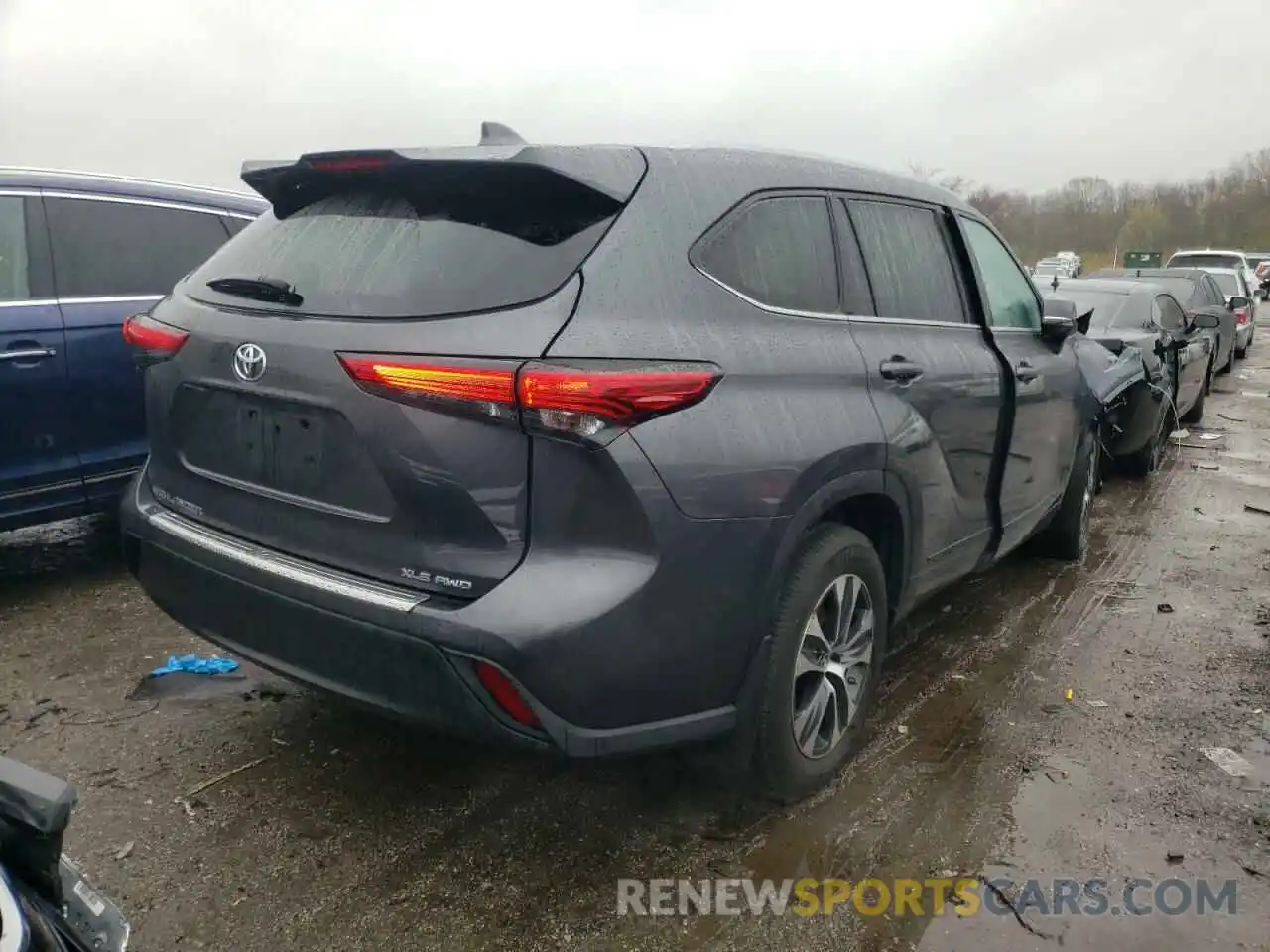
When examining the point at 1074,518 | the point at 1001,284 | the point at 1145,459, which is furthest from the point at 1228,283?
the point at 1001,284

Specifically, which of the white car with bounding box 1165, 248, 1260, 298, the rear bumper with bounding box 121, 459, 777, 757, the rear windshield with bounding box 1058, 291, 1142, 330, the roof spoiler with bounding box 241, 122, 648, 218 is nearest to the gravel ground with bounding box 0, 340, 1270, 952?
the rear bumper with bounding box 121, 459, 777, 757

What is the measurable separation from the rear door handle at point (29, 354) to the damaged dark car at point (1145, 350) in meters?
5.84

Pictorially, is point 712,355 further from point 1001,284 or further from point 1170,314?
point 1170,314

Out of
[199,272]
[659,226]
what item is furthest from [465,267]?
[199,272]

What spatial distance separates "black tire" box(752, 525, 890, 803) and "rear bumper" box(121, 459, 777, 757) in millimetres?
122

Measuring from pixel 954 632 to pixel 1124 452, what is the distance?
12.5ft

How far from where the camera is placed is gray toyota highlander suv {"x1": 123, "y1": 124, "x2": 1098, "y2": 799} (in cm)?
211

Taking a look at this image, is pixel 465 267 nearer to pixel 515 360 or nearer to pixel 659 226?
pixel 515 360

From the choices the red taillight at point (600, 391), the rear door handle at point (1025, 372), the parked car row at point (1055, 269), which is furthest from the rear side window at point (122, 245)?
the parked car row at point (1055, 269)

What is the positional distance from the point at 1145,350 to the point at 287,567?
282 inches

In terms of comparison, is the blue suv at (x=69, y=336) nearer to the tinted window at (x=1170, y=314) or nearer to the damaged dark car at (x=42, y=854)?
the damaged dark car at (x=42, y=854)

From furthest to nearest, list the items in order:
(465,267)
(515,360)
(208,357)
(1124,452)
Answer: (1124,452)
(208,357)
(465,267)
(515,360)

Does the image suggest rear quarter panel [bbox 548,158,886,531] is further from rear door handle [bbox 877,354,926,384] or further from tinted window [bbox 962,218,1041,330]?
tinted window [bbox 962,218,1041,330]

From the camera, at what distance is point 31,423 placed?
4.12 metres
